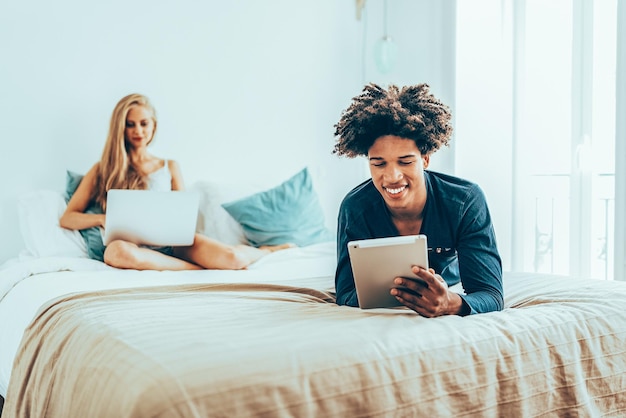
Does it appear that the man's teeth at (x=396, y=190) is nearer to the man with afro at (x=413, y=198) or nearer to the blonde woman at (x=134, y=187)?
the man with afro at (x=413, y=198)

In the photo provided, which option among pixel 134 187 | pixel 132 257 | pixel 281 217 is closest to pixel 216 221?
pixel 281 217

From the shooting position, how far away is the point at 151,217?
227cm

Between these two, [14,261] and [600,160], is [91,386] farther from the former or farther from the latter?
[600,160]

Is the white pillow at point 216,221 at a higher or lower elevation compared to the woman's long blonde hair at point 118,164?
lower

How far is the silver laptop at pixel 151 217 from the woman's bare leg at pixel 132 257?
44mm

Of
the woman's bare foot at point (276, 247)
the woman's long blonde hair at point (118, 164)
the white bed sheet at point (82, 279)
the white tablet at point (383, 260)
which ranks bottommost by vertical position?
the white bed sheet at point (82, 279)

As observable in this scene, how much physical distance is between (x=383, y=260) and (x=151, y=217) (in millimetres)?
1225

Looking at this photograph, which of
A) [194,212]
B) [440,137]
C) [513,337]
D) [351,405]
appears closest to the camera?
[351,405]

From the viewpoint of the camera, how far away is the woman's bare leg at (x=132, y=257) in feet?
7.32

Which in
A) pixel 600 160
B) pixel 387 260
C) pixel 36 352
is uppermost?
pixel 600 160

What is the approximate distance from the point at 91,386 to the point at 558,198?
253 cm

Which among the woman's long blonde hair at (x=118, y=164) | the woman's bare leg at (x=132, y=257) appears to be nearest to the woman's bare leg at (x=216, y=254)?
the woman's bare leg at (x=132, y=257)

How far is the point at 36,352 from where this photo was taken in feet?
4.33

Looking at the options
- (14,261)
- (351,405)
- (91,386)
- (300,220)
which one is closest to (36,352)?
(91,386)
